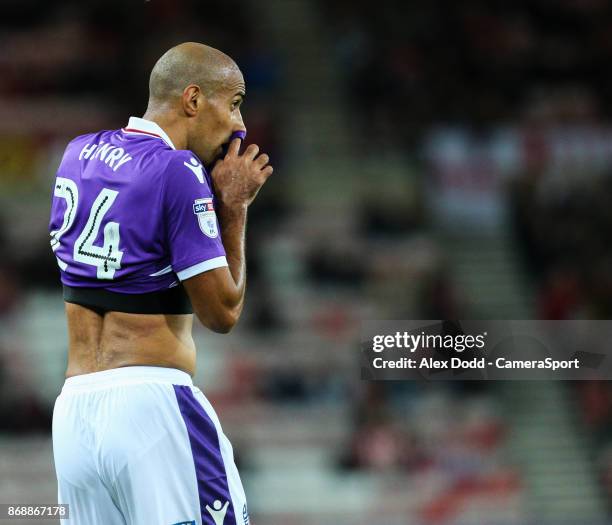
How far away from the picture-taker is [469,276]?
45.4 feet

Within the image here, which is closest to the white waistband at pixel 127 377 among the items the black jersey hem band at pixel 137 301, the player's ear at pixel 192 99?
the black jersey hem band at pixel 137 301

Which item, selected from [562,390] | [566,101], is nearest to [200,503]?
[562,390]

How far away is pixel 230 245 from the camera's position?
3752 mm

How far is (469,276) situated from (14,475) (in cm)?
599

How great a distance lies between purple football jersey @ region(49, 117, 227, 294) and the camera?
11.7 feet

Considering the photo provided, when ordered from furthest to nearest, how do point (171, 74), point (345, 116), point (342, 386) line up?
point (345, 116) < point (342, 386) < point (171, 74)

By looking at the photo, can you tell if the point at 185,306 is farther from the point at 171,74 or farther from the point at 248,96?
the point at 248,96

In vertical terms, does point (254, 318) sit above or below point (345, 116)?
below

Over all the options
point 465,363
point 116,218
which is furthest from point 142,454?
point 465,363

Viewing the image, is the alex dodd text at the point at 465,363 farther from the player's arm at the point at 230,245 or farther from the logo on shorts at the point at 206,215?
the logo on shorts at the point at 206,215

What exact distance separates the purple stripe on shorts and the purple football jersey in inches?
15.0

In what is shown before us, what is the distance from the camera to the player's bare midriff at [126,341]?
3.62m

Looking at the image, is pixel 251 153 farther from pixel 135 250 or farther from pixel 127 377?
pixel 127 377

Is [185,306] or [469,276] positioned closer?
[185,306]
